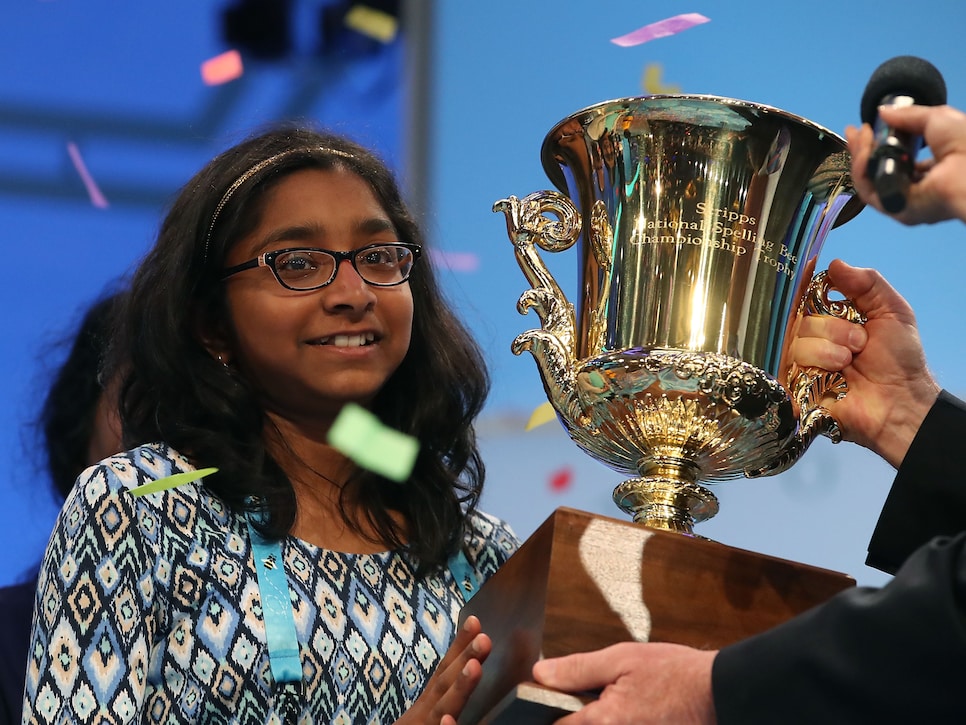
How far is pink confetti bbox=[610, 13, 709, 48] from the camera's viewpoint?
3080mm

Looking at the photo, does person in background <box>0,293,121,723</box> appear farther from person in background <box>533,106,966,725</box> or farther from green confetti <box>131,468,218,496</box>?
person in background <box>533,106,966,725</box>

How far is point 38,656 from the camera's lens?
64.3 inches

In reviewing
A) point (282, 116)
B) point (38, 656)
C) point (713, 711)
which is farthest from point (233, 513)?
point (282, 116)

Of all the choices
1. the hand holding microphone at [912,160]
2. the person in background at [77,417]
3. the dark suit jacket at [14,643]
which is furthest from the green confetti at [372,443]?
the hand holding microphone at [912,160]

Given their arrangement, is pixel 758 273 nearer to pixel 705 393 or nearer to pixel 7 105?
pixel 705 393

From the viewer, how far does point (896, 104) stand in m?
1.36

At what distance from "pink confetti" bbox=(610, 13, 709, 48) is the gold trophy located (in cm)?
134

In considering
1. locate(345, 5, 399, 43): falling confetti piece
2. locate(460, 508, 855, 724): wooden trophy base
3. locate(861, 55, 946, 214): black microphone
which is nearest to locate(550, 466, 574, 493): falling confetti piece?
locate(345, 5, 399, 43): falling confetti piece

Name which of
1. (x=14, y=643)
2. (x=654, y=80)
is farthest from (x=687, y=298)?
(x=654, y=80)

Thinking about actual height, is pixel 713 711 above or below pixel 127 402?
below

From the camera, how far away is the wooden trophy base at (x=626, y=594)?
1490 millimetres

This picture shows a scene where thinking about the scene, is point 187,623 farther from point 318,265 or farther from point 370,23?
point 370,23

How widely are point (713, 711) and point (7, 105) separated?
2288mm

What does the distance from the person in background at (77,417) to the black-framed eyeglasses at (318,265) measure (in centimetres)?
61
